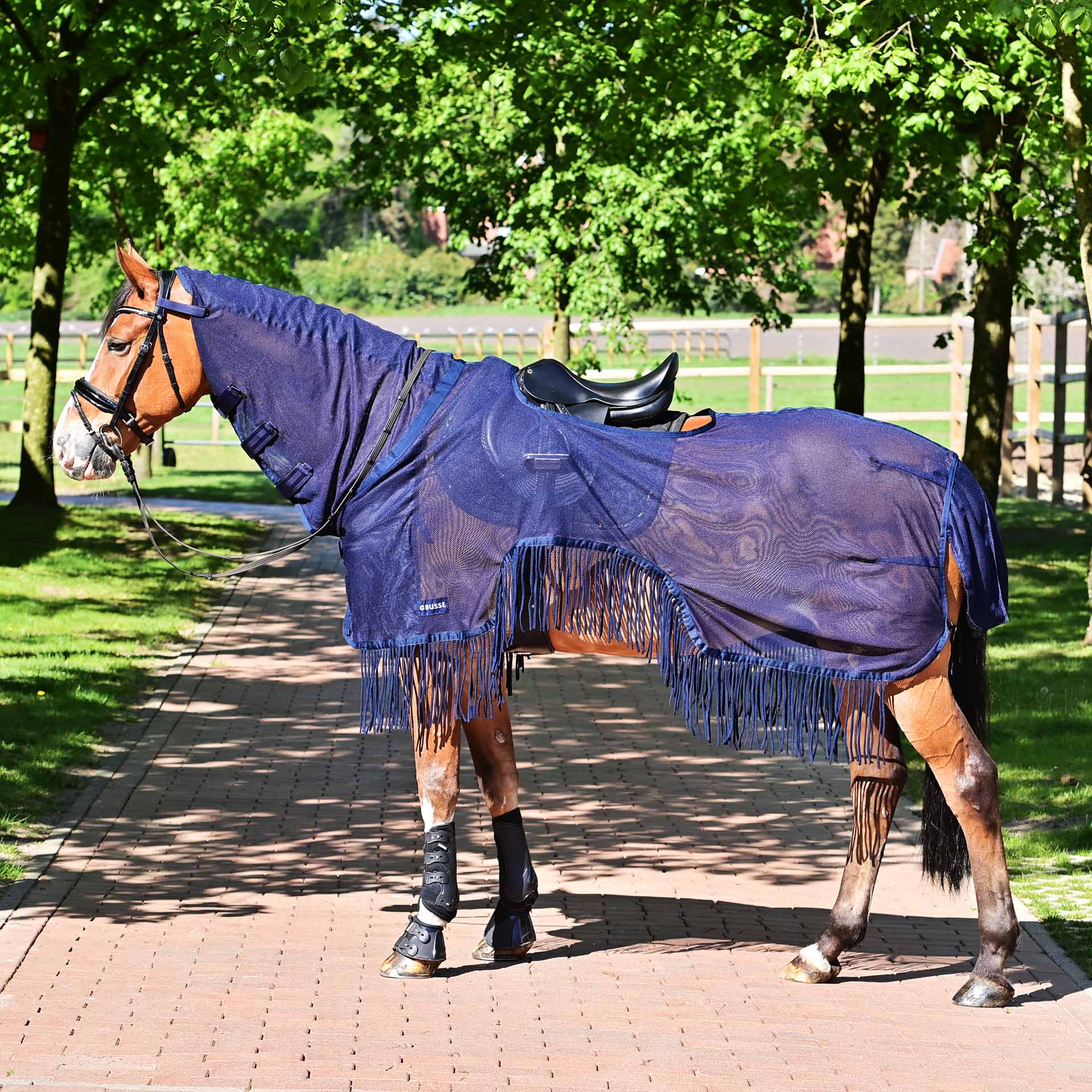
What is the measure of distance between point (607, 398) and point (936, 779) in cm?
172

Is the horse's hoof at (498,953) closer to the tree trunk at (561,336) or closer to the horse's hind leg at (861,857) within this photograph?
the horse's hind leg at (861,857)

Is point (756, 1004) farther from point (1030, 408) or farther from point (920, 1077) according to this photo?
point (1030, 408)

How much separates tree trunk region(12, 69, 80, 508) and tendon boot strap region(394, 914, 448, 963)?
12.5 meters

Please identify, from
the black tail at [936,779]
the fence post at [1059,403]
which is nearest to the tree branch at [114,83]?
the fence post at [1059,403]

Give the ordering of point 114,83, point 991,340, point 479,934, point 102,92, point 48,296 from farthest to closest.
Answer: point 48,296, point 102,92, point 114,83, point 991,340, point 479,934

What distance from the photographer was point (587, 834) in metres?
7.47

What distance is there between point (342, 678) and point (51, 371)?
787 centimetres

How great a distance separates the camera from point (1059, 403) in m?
20.6

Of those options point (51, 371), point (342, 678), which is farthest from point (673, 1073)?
point (51, 371)

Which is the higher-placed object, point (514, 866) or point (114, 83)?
point (114, 83)

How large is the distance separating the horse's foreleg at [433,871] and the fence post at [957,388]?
1939 cm

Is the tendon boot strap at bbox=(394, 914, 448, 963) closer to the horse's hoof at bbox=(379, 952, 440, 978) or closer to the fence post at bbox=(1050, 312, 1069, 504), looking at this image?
the horse's hoof at bbox=(379, 952, 440, 978)

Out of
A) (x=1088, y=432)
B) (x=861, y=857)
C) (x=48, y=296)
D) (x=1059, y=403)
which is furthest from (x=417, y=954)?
(x=1059, y=403)

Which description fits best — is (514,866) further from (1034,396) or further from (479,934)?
(1034,396)
